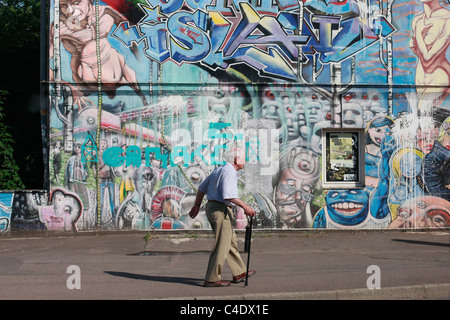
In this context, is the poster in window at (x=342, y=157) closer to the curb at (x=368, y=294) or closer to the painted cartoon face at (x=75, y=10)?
the curb at (x=368, y=294)

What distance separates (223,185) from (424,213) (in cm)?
754

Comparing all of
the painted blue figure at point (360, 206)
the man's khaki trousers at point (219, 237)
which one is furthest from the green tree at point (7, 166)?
the man's khaki trousers at point (219, 237)

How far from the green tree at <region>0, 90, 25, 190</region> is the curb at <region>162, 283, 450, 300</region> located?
7836mm

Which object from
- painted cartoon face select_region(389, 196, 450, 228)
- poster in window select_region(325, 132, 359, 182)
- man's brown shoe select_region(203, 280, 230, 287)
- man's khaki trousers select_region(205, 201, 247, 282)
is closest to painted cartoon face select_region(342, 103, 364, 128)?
poster in window select_region(325, 132, 359, 182)

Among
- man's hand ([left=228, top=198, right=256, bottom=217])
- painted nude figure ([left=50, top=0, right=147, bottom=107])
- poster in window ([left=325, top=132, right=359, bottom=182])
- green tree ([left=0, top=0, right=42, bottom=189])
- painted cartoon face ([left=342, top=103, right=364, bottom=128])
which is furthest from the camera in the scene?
green tree ([left=0, top=0, right=42, bottom=189])

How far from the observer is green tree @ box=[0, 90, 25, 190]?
42.9 ft

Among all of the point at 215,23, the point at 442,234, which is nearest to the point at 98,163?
the point at 215,23

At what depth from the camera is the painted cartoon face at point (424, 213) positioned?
13117 millimetres

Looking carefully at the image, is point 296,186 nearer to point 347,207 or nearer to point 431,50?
point 347,207

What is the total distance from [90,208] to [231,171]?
20.1 feet

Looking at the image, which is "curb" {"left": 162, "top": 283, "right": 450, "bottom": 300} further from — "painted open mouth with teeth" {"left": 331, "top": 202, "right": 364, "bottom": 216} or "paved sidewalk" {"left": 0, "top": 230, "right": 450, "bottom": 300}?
"painted open mouth with teeth" {"left": 331, "top": 202, "right": 364, "bottom": 216}

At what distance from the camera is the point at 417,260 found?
959cm

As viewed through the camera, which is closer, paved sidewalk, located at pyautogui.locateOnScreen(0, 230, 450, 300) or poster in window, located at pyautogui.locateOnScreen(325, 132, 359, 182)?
paved sidewalk, located at pyautogui.locateOnScreen(0, 230, 450, 300)
